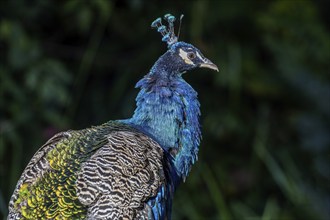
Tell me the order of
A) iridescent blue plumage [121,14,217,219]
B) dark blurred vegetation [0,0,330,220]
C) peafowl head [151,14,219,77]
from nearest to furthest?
iridescent blue plumage [121,14,217,219] → peafowl head [151,14,219,77] → dark blurred vegetation [0,0,330,220]

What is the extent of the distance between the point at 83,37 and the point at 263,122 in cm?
157

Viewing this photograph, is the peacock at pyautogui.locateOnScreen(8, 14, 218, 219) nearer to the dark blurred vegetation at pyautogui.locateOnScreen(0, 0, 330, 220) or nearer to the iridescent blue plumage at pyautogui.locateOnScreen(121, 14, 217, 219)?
the iridescent blue plumage at pyautogui.locateOnScreen(121, 14, 217, 219)

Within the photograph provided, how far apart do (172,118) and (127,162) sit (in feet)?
1.64

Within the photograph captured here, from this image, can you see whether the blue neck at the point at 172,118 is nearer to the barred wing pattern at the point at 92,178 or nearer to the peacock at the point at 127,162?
the peacock at the point at 127,162

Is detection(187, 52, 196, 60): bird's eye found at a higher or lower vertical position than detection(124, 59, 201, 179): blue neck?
higher

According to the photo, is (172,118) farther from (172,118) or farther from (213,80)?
(213,80)

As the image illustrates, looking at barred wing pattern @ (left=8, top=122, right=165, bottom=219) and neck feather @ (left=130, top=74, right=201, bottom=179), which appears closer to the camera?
barred wing pattern @ (left=8, top=122, right=165, bottom=219)

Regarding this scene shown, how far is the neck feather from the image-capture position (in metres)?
4.63

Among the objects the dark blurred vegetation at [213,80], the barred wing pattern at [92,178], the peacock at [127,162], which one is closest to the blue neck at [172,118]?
the peacock at [127,162]

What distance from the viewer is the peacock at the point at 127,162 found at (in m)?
4.07

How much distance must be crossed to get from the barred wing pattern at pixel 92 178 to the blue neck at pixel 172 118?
174 millimetres

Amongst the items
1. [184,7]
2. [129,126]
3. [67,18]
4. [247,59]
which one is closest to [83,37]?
[67,18]

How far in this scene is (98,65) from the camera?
772cm

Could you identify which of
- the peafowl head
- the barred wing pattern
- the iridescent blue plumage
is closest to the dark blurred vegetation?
the peafowl head
